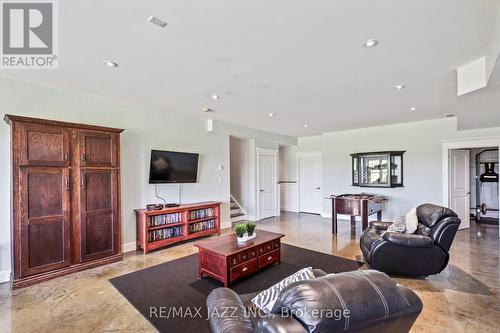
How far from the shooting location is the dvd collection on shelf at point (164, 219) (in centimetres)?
→ 435

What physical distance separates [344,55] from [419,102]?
2.59m

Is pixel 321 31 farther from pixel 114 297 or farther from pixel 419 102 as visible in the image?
pixel 114 297

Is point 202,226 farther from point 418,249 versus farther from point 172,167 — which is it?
point 418,249

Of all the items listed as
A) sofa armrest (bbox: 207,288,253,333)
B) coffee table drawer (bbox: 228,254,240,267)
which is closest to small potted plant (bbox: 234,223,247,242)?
coffee table drawer (bbox: 228,254,240,267)

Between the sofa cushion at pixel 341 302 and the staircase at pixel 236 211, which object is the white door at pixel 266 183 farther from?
the sofa cushion at pixel 341 302

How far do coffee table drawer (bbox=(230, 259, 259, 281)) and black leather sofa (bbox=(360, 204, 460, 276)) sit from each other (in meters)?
1.52

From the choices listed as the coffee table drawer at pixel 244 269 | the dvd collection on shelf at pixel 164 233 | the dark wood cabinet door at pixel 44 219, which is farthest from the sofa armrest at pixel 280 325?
the dvd collection on shelf at pixel 164 233

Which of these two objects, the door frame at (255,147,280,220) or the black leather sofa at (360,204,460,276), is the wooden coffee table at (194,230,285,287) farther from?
the door frame at (255,147,280,220)

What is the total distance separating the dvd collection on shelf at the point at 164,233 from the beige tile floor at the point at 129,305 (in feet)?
0.89

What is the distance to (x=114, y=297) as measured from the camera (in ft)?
9.11

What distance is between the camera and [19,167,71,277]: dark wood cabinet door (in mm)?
3033

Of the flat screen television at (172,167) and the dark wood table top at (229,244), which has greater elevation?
the flat screen television at (172,167)

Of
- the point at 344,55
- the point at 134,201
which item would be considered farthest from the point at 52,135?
the point at 344,55

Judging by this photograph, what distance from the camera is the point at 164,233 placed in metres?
4.52
